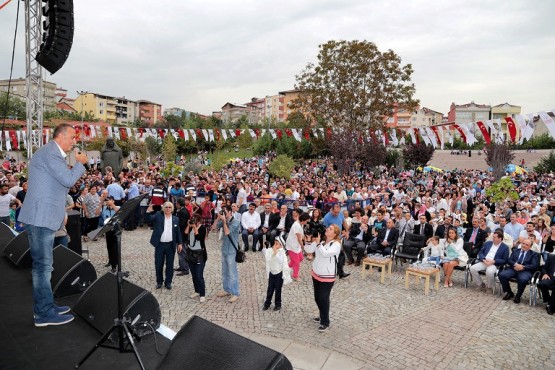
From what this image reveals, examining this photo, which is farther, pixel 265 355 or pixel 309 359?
pixel 309 359

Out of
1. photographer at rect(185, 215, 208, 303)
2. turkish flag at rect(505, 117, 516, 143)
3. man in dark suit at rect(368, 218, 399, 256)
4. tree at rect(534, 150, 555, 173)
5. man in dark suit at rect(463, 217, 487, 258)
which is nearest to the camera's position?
photographer at rect(185, 215, 208, 303)

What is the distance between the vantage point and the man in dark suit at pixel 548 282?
684 centimetres

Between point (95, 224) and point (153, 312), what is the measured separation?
324 inches

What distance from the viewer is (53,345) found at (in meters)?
3.28

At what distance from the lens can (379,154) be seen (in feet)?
106

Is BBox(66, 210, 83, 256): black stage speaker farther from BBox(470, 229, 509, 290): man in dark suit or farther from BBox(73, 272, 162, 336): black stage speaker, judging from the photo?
BBox(470, 229, 509, 290): man in dark suit

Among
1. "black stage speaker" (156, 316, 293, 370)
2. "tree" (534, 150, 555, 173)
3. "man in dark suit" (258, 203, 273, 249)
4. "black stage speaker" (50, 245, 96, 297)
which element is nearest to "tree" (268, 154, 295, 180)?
"man in dark suit" (258, 203, 273, 249)

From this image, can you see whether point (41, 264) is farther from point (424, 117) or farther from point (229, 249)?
point (424, 117)

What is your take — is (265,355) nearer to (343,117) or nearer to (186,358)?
(186,358)

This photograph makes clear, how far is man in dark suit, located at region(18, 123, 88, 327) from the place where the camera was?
332 centimetres

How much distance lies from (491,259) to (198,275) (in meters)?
5.91

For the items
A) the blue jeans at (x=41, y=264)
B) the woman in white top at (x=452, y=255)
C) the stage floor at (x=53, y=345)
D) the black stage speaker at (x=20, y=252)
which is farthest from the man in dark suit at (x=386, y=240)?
the blue jeans at (x=41, y=264)

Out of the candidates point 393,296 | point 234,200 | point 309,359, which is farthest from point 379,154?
point 309,359

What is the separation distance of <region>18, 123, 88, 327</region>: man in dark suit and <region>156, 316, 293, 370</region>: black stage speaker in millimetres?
1655
